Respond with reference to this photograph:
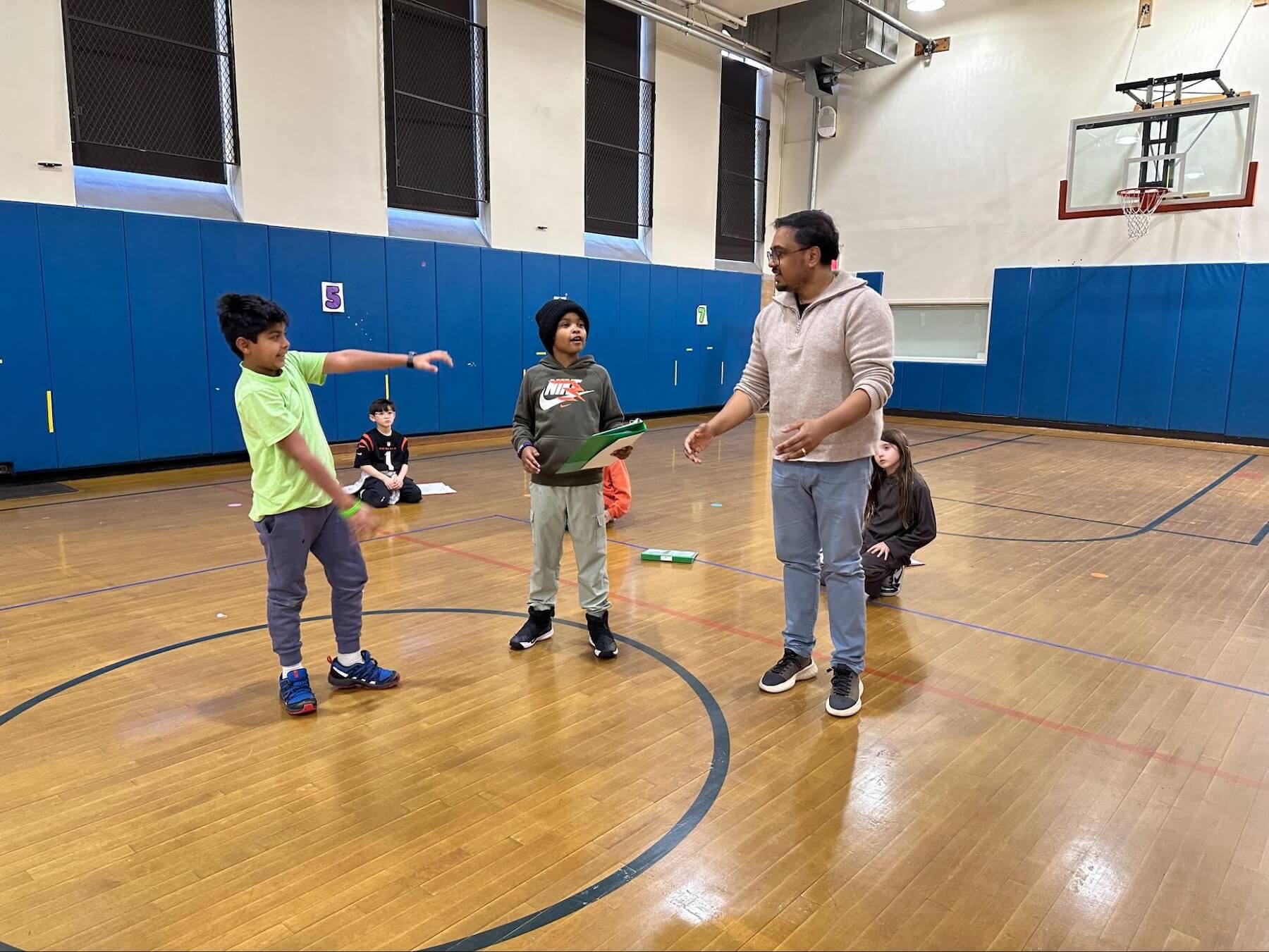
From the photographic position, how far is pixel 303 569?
279 cm

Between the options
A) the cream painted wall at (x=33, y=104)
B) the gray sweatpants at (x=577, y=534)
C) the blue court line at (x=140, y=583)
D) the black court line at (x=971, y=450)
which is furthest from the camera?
the black court line at (x=971, y=450)

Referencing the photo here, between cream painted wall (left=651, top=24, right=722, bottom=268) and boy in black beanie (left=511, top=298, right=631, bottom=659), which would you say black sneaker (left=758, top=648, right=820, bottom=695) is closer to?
boy in black beanie (left=511, top=298, right=631, bottom=659)

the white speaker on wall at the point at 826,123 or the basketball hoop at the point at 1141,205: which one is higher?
the white speaker on wall at the point at 826,123

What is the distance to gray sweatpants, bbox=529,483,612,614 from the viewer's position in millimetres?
3324

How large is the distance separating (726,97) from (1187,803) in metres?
13.1

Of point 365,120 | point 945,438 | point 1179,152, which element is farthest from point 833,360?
point 1179,152

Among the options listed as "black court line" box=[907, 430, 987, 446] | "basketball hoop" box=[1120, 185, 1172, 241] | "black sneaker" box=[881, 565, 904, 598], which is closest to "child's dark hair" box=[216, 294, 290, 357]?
"black sneaker" box=[881, 565, 904, 598]

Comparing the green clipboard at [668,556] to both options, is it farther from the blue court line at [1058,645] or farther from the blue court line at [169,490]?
the blue court line at [169,490]

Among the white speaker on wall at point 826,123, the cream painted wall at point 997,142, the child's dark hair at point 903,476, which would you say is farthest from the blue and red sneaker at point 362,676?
the white speaker on wall at point 826,123

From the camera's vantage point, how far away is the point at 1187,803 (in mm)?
2363

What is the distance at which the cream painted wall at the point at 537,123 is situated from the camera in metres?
10.0

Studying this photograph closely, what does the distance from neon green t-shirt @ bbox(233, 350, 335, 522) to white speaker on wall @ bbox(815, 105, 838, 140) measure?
13.1 meters

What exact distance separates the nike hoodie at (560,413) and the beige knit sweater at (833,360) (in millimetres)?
791

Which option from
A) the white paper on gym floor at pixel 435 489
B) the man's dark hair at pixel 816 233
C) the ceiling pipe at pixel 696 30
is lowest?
the white paper on gym floor at pixel 435 489
